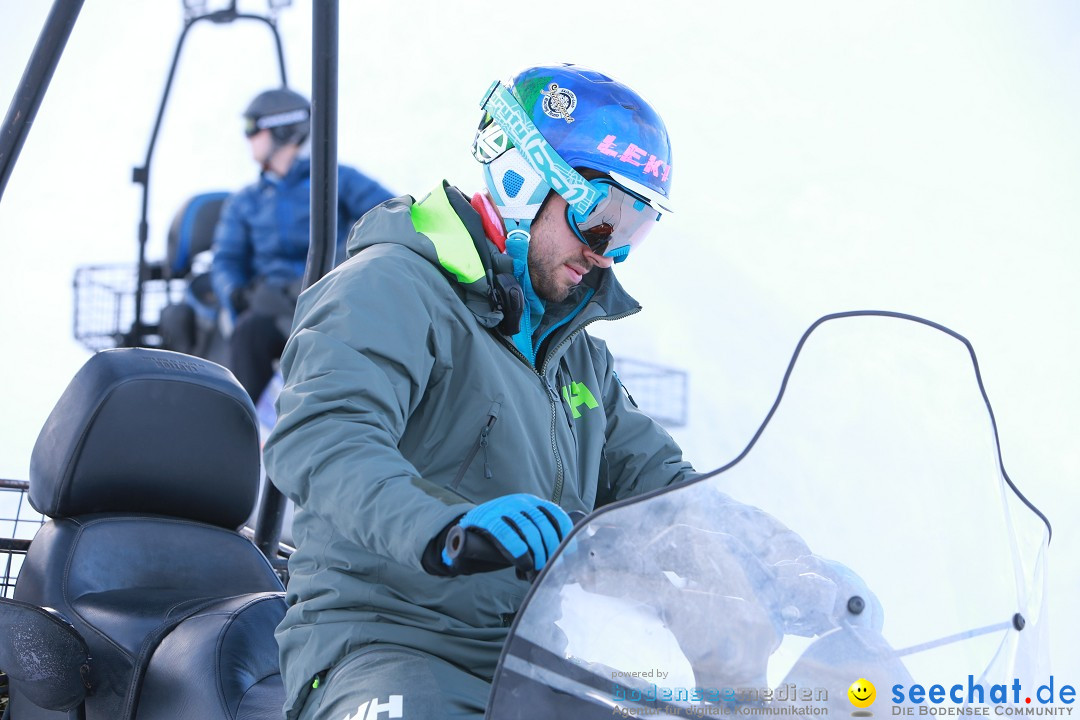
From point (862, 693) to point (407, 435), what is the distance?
678mm

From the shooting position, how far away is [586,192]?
160 centimetres

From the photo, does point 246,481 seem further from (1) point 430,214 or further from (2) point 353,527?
(2) point 353,527

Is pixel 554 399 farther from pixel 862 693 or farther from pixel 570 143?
pixel 862 693

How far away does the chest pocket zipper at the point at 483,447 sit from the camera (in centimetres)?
145

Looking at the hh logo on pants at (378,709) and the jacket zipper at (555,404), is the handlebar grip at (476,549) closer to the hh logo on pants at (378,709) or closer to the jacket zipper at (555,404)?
the hh logo on pants at (378,709)

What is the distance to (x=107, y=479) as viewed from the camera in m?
1.96

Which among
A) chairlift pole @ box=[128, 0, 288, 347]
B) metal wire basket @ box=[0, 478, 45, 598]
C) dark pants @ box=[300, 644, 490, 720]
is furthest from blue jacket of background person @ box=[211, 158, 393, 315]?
dark pants @ box=[300, 644, 490, 720]

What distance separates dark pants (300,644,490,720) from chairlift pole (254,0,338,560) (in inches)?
36.7

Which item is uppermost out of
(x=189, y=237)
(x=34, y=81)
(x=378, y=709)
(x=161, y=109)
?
(x=161, y=109)

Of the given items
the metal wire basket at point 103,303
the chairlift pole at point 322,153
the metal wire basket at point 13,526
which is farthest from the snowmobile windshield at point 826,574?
the metal wire basket at point 103,303

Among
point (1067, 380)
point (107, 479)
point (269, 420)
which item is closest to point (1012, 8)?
point (1067, 380)

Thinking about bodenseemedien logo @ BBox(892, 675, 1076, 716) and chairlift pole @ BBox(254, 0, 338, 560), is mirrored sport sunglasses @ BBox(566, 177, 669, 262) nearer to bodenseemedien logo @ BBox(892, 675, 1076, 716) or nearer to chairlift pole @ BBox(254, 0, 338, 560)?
chairlift pole @ BBox(254, 0, 338, 560)

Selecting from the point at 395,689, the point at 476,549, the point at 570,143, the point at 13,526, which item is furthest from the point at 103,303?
the point at 476,549

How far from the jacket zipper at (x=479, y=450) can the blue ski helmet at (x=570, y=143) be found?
1.06 feet
